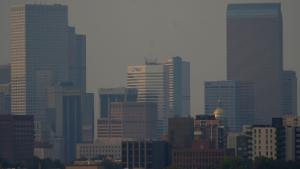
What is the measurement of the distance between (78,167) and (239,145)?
27.8 m

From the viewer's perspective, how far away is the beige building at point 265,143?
457 ft

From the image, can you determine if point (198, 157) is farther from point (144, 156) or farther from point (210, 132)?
point (210, 132)

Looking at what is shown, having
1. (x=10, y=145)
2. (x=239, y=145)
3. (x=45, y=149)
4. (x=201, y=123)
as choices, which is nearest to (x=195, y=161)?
(x=239, y=145)

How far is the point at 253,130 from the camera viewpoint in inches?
5714

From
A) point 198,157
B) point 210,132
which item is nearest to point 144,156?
point 198,157

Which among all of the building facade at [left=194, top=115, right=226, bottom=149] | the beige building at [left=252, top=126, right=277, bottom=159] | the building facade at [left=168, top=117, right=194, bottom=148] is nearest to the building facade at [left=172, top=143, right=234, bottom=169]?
the beige building at [left=252, top=126, right=277, bottom=159]

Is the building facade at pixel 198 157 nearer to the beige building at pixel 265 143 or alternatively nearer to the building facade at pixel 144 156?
the building facade at pixel 144 156

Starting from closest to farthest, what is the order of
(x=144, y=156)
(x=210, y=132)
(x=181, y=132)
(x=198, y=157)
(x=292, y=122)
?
(x=144, y=156), (x=198, y=157), (x=181, y=132), (x=292, y=122), (x=210, y=132)

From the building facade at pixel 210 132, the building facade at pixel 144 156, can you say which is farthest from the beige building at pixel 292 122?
the building facade at pixel 144 156

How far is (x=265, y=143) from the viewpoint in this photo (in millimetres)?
140125

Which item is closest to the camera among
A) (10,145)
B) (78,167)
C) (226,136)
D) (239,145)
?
(78,167)

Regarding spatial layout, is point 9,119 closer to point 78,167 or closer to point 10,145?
point 10,145

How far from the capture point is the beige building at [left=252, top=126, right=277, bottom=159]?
139 meters

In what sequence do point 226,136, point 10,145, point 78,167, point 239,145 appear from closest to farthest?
point 78,167
point 239,145
point 226,136
point 10,145
